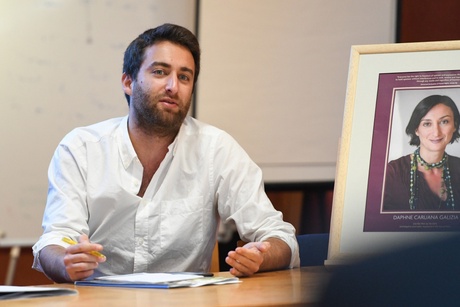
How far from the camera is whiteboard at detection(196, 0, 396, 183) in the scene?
3.98 metres

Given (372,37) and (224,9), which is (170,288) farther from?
(372,37)

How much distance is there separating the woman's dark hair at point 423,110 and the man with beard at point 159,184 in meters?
0.47

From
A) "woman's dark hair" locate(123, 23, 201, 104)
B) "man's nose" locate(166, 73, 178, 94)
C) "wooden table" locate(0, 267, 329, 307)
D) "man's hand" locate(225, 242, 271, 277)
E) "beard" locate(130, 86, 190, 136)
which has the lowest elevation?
"wooden table" locate(0, 267, 329, 307)

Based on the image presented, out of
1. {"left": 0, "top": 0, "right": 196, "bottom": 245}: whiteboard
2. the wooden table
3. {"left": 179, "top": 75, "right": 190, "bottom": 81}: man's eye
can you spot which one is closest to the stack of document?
the wooden table

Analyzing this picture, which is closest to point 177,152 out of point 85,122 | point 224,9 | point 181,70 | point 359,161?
point 181,70

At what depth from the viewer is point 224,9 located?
13.1ft

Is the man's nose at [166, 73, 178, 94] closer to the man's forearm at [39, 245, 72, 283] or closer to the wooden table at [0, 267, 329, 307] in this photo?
the man's forearm at [39, 245, 72, 283]

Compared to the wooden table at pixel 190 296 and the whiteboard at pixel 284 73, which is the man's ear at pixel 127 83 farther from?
the whiteboard at pixel 284 73

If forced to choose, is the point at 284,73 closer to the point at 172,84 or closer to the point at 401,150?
the point at 172,84

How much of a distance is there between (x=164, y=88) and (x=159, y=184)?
32cm

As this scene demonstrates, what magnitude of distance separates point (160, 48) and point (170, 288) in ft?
3.74

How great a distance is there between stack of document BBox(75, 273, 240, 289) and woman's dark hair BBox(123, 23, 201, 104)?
0.99 meters

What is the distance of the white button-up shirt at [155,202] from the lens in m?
2.34

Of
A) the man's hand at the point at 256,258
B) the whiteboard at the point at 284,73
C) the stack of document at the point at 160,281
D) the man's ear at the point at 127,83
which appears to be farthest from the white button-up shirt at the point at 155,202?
the whiteboard at the point at 284,73
